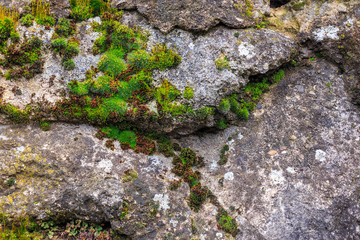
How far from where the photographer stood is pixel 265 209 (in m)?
7.70

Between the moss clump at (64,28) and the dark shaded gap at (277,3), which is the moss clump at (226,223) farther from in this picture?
the dark shaded gap at (277,3)

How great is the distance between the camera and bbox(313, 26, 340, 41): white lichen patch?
8.88 meters

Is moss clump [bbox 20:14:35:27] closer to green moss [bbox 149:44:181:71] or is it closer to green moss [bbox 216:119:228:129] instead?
green moss [bbox 149:44:181:71]

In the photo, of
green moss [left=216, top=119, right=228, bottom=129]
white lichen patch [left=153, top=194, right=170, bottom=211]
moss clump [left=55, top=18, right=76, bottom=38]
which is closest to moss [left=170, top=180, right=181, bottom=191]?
white lichen patch [left=153, top=194, right=170, bottom=211]

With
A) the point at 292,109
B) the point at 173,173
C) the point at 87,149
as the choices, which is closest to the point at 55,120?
the point at 87,149

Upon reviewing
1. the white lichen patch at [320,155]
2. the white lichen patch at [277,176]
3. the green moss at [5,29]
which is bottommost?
the white lichen patch at [277,176]

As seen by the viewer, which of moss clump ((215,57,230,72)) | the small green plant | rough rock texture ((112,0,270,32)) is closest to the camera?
the small green plant

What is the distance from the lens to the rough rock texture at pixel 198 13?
29.0 ft

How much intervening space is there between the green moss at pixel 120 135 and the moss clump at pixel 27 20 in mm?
4428

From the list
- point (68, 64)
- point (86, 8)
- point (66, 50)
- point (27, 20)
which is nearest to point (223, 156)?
point (68, 64)

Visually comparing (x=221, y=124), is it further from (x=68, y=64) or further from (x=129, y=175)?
(x=68, y=64)

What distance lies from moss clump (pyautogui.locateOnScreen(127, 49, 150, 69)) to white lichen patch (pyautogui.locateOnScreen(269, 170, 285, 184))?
5612mm

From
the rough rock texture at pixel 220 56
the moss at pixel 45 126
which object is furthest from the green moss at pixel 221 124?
the moss at pixel 45 126

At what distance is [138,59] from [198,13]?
2.71 metres
